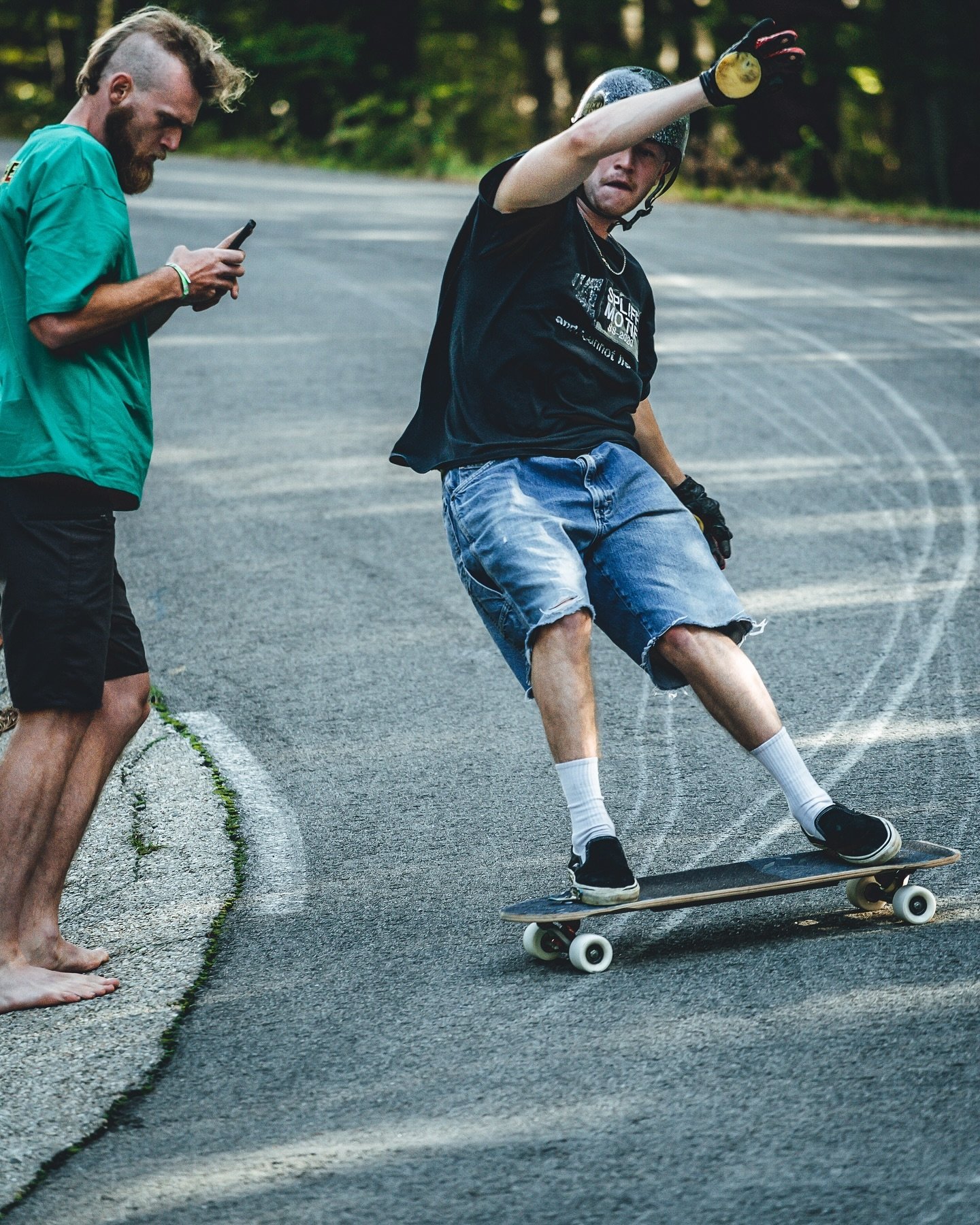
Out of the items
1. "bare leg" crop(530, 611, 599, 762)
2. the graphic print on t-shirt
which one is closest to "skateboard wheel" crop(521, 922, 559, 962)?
"bare leg" crop(530, 611, 599, 762)

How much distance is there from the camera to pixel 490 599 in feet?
13.8

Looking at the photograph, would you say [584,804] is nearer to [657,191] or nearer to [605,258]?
[605,258]

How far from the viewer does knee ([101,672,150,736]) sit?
13.8 ft

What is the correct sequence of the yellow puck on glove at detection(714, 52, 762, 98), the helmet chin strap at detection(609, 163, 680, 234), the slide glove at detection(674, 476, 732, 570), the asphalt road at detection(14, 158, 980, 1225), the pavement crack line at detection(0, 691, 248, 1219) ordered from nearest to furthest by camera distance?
the asphalt road at detection(14, 158, 980, 1225) < the pavement crack line at detection(0, 691, 248, 1219) < the yellow puck on glove at detection(714, 52, 762, 98) < the helmet chin strap at detection(609, 163, 680, 234) < the slide glove at detection(674, 476, 732, 570)

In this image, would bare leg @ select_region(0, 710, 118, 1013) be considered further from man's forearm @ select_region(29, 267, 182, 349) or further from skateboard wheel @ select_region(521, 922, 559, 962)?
skateboard wheel @ select_region(521, 922, 559, 962)

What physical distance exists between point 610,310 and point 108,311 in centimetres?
138

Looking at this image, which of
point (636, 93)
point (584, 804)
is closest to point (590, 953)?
point (584, 804)

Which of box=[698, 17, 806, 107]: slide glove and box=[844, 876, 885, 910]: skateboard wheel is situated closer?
box=[698, 17, 806, 107]: slide glove

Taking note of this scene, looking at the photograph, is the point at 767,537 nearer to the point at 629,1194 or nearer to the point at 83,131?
the point at 83,131

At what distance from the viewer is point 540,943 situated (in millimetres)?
3992

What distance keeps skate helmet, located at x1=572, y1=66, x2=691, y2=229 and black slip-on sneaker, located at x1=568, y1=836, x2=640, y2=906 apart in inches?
66.2

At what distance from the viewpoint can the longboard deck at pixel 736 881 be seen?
154 inches

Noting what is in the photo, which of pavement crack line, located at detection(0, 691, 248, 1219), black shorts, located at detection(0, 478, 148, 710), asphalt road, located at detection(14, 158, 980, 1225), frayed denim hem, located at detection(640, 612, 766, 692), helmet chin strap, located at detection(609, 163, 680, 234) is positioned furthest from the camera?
helmet chin strap, located at detection(609, 163, 680, 234)

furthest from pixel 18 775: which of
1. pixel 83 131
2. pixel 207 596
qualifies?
pixel 207 596
